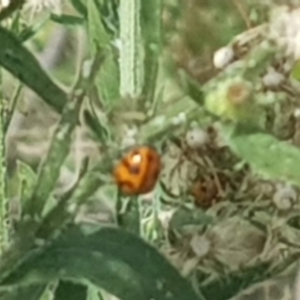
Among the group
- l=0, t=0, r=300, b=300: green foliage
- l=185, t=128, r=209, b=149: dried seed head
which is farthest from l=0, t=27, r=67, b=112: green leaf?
l=185, t=128, r=209, b=149: dried seed head

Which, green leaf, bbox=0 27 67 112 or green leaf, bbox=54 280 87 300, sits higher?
green leaf, bbox=0 27 67 112

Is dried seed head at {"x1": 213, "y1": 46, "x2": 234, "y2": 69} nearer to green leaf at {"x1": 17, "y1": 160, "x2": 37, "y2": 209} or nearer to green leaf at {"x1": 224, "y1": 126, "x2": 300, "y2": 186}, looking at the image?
green leaf at {"x1": 224, "y1": 126, "x2": 300, "y2": 186}

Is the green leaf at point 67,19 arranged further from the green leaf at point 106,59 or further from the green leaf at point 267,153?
the green leaf at point 267,153

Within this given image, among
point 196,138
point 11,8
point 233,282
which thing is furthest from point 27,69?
point 233,282

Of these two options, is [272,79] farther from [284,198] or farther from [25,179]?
[25,179]

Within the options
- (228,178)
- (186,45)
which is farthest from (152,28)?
(228,178)

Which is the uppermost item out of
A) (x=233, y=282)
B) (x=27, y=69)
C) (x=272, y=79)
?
(x=27, y=69)
